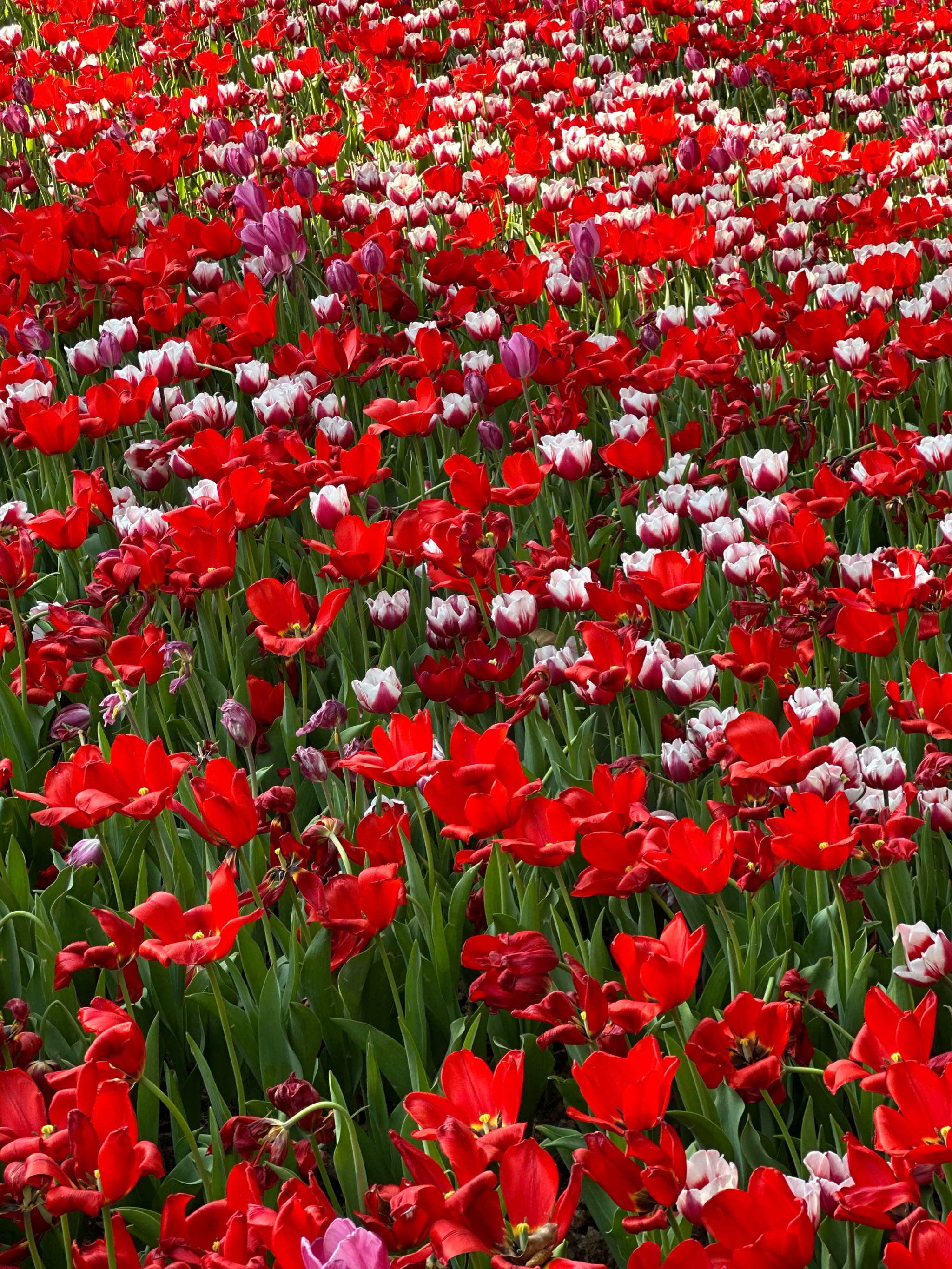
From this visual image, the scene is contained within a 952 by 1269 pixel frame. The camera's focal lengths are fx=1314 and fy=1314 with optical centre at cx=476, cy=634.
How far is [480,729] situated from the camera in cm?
257

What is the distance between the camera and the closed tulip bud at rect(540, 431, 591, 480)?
2.79m

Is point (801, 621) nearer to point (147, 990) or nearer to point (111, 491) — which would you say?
point (147, 990)

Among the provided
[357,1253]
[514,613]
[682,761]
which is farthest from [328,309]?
[357,1253]

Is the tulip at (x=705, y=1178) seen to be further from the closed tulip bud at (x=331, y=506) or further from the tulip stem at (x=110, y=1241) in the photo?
the closed tulip bud at (x=331, y=506)

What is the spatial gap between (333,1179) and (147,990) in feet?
1.27

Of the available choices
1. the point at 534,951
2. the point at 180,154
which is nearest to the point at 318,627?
the point at 534,951

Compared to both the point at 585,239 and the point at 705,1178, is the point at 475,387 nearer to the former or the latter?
the point at 585,239

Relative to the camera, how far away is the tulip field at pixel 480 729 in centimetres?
128

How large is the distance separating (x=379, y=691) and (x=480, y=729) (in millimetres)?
555

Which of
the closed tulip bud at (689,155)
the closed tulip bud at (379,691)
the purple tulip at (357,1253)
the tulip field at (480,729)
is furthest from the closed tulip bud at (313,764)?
the closed tulip bud at (689,155)

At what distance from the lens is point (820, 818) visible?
1575mm

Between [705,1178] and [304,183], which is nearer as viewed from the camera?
[705,1178]

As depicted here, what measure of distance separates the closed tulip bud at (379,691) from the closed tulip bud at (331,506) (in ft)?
1.64

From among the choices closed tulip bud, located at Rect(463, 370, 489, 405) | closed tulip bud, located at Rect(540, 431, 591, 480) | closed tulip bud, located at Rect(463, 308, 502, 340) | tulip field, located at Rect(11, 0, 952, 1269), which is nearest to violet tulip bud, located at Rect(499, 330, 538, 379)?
tulip field, located at Rect(11, 0, 952, 1269)
